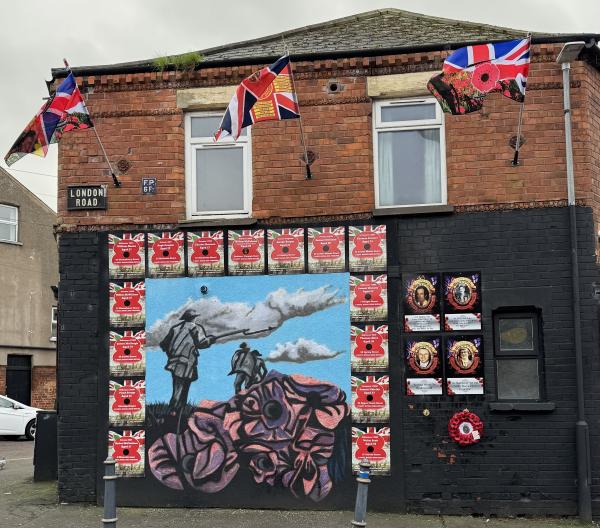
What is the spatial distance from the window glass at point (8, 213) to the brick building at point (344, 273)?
19.9 metres

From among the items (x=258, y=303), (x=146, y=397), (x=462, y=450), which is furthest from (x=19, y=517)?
(x=462, y=450)

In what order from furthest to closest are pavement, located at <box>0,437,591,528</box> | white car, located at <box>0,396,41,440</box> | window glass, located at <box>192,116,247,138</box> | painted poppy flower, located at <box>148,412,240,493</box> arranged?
white car, located at <box>0,396,41,440</box> < window glass, located at <box>192,116,247,138</box> < painted poppy flower, located at <box>148,412,240,493</box> < pavement, located at <box>0,437,591,528</box>

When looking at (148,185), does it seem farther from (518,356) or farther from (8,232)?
(8,232)

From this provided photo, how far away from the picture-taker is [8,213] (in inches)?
1164

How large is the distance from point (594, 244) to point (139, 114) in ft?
20.0

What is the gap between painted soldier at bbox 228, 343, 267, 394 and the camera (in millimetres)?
10234

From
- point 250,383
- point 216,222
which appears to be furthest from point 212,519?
point 216,222

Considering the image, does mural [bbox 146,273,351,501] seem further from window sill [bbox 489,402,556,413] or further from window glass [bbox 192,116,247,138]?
window glass [bbox 192,116,247,138]

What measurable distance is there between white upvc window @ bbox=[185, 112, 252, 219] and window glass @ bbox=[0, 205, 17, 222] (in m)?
20.7

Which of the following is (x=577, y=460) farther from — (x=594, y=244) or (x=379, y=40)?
(x=379, y=40)

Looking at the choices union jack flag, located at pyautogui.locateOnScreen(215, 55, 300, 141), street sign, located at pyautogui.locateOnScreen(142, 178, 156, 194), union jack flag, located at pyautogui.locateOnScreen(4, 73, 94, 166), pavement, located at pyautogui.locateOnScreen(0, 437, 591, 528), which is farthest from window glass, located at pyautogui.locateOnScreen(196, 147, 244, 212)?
pavement, located at pyautogui.locateOnScreen(0, 437, 591, 528)

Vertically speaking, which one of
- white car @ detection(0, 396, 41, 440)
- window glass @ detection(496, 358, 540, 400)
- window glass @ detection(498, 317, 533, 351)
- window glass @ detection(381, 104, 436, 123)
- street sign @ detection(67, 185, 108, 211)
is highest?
window glass @ detection(381, 104, 436, 123)

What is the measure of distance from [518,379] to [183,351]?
4.24m

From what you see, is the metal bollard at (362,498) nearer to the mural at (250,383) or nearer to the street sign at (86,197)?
the mural at (250,383)
